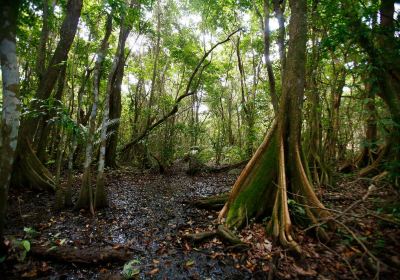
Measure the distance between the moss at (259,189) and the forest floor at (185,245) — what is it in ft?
1.36

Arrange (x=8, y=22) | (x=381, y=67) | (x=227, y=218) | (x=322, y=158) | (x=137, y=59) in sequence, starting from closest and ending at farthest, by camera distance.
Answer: (x=8, y=22) < (x=381, y=67) < (x=227, y=218) < (x=322, y=158) < (x=137, y=59)

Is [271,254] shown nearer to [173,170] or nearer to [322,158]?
[322,158]

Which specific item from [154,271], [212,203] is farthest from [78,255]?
[212,203]

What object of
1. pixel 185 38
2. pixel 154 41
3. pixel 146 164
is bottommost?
pixel 146 164

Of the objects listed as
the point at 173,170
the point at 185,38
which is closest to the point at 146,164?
the point at 173,170

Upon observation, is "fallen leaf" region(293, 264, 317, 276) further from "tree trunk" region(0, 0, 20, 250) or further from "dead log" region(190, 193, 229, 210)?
"tree trunk" region(0, 0, 20, 250)

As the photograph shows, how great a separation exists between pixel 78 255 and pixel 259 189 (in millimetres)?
3697

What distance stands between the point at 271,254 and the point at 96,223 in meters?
3.81

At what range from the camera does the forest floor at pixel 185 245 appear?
3.87 metres

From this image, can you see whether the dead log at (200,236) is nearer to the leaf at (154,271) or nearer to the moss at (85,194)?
the leaf at (154,271)

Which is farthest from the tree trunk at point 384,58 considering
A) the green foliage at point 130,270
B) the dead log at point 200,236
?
the green foliage at point 130,270

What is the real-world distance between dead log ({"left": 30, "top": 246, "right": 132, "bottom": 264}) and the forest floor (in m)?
0.03

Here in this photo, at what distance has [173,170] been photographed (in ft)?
46.2

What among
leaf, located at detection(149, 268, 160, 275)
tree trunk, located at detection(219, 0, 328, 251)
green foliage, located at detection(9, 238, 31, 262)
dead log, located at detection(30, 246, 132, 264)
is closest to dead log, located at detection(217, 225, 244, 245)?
tree trunk, located at detection(219, 0, 328, 251)
